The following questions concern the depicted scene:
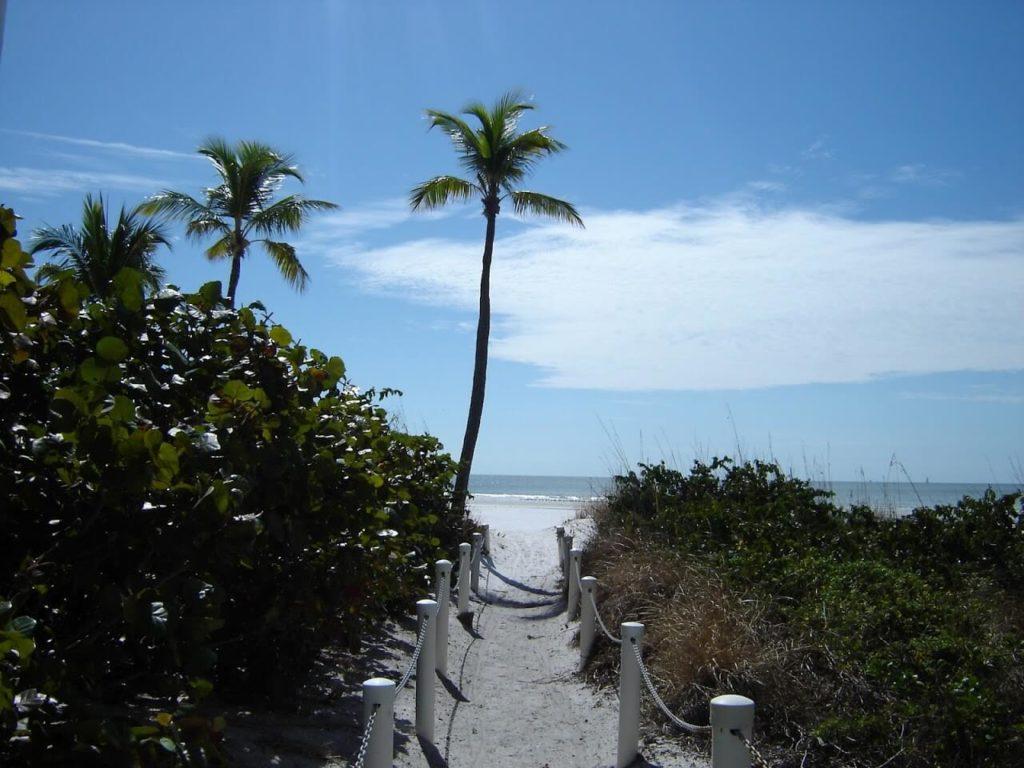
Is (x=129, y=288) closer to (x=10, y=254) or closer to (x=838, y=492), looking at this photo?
(x=10, y=254)

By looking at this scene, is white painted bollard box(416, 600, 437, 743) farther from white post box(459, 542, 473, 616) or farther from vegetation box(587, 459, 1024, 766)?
white post box(459, 542, 473, 616)

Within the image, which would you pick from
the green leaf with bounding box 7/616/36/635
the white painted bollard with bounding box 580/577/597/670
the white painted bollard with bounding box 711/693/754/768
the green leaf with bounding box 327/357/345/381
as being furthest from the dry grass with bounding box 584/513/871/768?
the green leaf with bounding box 7/616/36/635

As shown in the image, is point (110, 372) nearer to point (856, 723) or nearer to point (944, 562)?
point (856, 723)

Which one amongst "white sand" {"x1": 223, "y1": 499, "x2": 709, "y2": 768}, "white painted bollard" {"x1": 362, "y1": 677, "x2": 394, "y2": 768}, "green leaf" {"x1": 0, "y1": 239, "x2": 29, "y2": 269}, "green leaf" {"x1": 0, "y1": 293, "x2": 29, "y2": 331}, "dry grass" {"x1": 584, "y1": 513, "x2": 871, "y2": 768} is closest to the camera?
"green leaf" {"x1": 0, "y1": 293, "x2": 29, "y2": 331}

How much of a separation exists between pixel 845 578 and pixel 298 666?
15.1ft

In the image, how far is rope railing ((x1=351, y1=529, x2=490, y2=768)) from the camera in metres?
4.05

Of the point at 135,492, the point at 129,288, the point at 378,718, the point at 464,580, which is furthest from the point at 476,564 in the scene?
the point at 135,492

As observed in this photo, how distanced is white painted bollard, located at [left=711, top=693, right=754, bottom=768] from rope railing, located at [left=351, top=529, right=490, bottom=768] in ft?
Answer: 4.79

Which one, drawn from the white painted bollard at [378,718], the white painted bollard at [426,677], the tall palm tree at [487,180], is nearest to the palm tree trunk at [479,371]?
the tall palm tree at [487,180]

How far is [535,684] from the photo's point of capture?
8.83 metres

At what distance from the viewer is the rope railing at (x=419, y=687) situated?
13.3 ft

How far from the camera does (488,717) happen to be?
296 inches

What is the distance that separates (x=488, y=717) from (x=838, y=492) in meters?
19.5

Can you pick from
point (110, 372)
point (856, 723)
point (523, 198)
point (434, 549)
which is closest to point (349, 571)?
point (110, 372)
